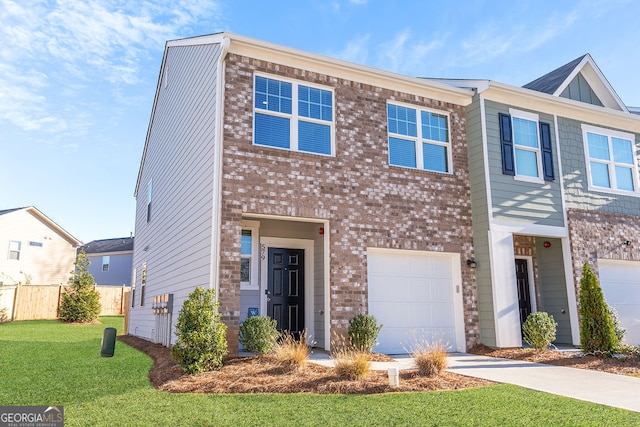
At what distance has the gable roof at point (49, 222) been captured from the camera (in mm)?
28519

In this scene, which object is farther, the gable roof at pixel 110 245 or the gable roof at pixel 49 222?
the gable roof at pixel 110 245

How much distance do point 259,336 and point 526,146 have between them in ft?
26.8

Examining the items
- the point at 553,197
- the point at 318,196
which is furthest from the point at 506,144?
the point at 318,196

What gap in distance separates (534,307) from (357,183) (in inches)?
247

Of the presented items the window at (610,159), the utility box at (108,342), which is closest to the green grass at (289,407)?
the utility box at (108,342)

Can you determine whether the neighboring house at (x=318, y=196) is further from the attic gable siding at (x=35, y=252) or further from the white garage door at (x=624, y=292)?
the attic gable siding at (x=35, y=252)

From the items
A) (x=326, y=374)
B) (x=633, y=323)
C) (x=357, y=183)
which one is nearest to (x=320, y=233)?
(x=357, y=183)

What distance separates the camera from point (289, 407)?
5.33 metres

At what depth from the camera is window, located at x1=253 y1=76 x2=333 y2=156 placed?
32.0ft

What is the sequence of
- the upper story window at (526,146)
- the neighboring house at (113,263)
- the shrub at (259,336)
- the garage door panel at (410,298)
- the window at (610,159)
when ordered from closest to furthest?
the shrub at (259,336), the garage door panel at (410,298), the upper story window at (526,146), the window at (610,159), the neighboring house at (113,263)

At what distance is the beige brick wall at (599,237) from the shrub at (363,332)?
225 inches

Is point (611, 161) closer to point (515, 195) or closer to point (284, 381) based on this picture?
point (515, 195)

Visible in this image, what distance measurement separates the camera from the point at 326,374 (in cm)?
696

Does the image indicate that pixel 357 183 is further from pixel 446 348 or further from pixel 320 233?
pixel 446 348
